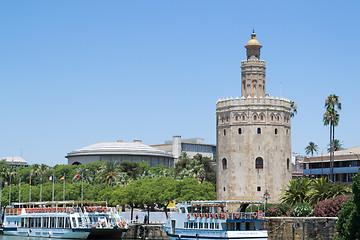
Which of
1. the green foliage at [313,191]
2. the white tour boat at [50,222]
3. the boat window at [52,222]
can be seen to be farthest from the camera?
the boat window at [52,222]

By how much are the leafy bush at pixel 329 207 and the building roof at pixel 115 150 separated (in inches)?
3812

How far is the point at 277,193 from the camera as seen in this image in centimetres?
7525

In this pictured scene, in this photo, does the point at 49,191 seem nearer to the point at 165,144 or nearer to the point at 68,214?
the point at 68,214

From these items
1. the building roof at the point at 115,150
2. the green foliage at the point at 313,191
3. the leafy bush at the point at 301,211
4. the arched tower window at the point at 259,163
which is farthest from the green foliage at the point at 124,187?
the building roof at the point at 115,150

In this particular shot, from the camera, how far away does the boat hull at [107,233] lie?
63394 millimetres

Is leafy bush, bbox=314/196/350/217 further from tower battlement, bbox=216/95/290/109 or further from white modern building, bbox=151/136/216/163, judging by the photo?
white modern building, bbox=151/136/216/163

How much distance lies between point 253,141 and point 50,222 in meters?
25.9

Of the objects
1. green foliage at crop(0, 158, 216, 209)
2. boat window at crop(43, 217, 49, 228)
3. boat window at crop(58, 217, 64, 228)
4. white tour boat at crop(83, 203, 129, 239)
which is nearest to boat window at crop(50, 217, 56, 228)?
boat window at crop(43, 217, 49, 228)

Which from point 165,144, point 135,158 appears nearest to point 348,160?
point 135,158

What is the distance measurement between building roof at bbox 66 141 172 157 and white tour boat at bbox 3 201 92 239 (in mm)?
70723

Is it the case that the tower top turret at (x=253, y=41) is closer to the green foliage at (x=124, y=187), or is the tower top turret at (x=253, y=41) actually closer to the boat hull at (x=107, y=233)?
the green foliage at (x=124, y=187)

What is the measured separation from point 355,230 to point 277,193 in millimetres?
36820

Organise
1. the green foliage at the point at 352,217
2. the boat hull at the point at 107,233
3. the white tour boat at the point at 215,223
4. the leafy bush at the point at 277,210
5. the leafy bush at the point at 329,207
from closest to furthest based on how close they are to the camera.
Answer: the green foliage at the point at 352,217, the white tour boat at the point at 215,223, the leafy bush at the point at 329,207, the leafy bush at the point at 277,210, the boat hull at the point at 107,233

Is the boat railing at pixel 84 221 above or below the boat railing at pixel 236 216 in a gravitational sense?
below
